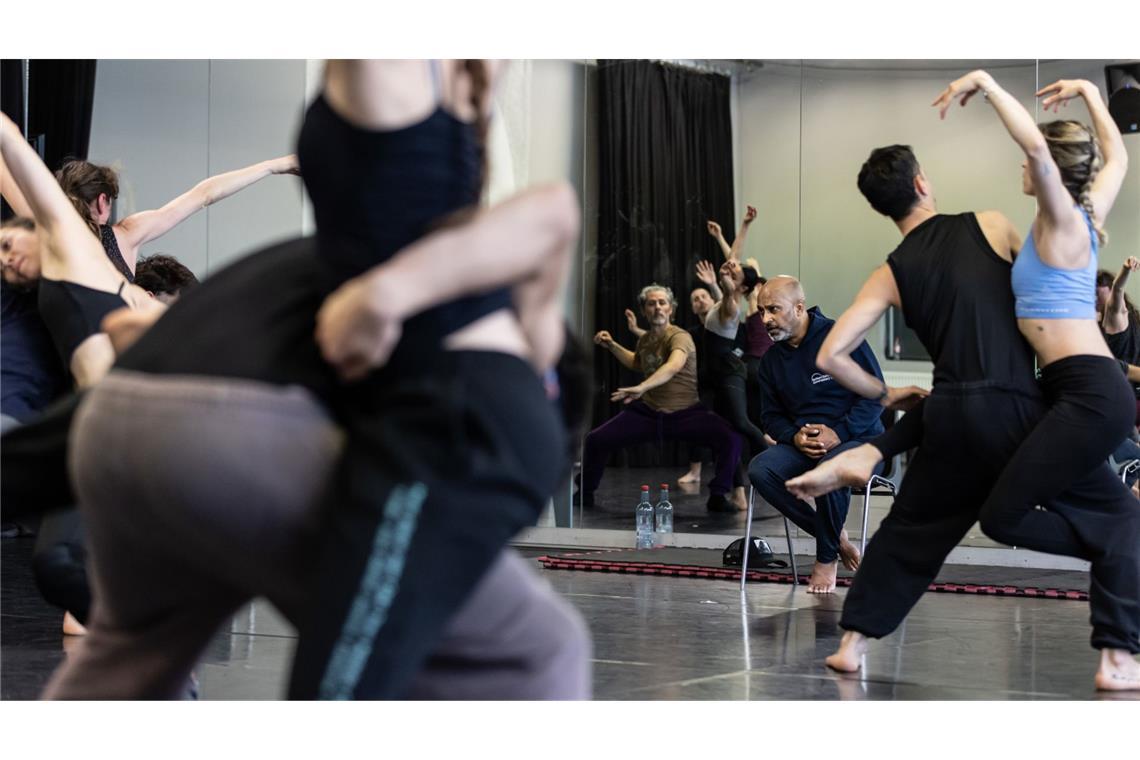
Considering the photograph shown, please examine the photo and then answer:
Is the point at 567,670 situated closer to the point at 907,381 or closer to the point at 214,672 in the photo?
the point at 214,672

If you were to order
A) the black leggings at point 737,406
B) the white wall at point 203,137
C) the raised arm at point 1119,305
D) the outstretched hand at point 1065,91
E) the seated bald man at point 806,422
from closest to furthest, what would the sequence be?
the outstretched hand at point 1065,91
the seated bald man at point 806,422
the raised arm at point 1119,305
the black leggings at point 737,406
the white wall at point 203,137

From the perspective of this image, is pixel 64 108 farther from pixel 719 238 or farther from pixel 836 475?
pixel 836 475

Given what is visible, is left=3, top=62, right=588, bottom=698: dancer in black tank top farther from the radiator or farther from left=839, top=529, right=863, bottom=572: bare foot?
the radiator

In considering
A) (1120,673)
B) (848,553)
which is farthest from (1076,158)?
(848,553)

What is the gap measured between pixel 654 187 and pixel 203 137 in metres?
2.77

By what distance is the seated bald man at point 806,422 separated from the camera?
20.6 feet

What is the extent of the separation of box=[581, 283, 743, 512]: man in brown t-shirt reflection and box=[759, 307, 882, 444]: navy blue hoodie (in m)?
1.77

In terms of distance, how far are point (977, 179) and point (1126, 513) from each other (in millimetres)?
3978

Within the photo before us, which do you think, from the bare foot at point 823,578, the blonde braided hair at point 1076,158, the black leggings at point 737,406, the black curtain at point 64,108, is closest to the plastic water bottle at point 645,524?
the black leggings at point 737,406

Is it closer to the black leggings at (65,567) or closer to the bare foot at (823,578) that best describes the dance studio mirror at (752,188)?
the bare foot at (823,578)

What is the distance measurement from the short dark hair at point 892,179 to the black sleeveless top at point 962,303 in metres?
0.11

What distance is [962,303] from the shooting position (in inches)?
157

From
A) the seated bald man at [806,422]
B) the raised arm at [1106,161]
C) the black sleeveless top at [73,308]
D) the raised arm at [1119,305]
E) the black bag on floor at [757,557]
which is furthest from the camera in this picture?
the black bag on floor at [757,557]

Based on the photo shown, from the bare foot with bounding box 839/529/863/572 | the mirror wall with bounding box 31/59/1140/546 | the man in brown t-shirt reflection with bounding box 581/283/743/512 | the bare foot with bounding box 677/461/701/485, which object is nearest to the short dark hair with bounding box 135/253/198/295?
the mirror wall with bounding box 31/59/1140/546
